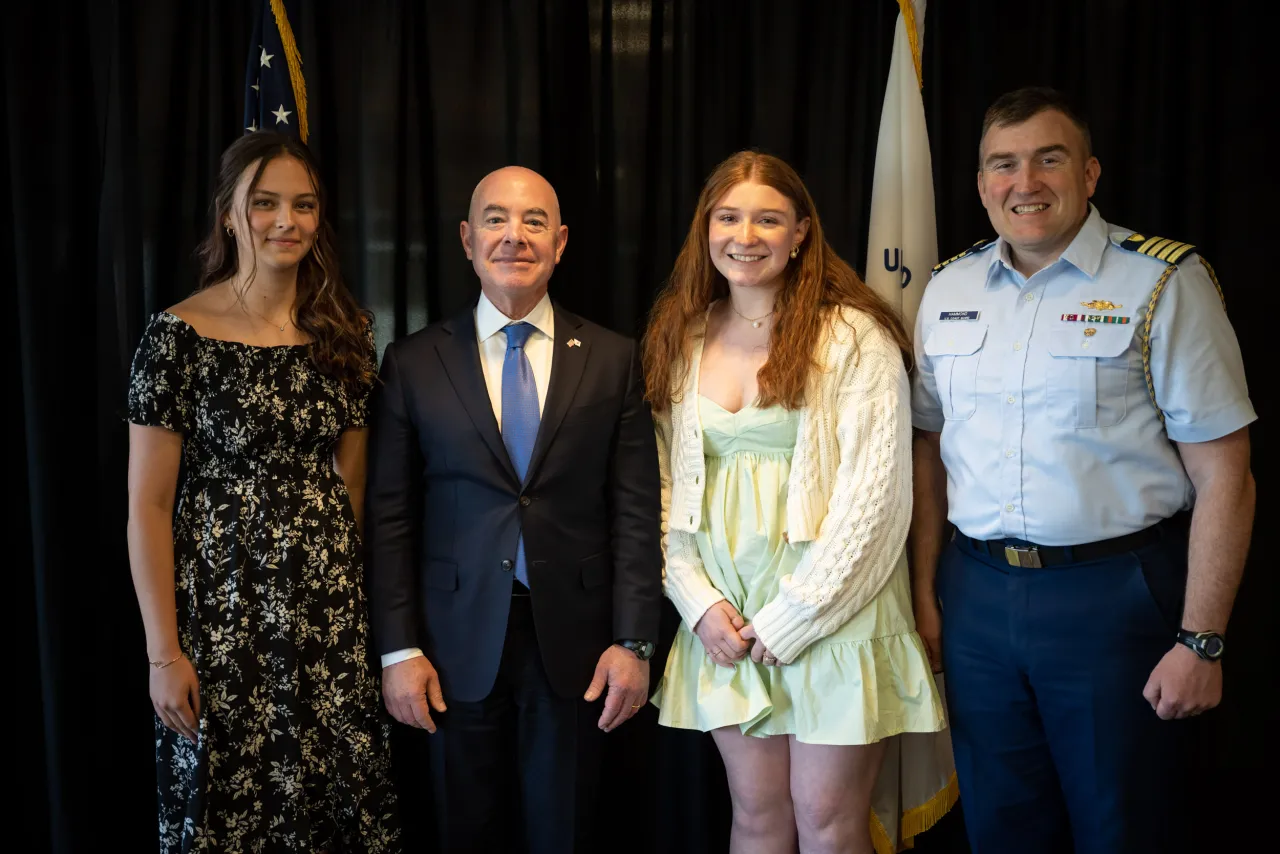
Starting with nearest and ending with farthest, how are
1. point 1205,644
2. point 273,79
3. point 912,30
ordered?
1. point 1205,644
2. point 273,79
3. point 912,30

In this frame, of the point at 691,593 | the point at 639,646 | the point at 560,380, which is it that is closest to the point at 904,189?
the point at 560,380

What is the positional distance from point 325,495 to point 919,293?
1618 millimetres

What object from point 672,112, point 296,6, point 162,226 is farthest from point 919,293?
point 162,226

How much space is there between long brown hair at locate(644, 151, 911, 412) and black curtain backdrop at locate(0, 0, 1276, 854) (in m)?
0.55

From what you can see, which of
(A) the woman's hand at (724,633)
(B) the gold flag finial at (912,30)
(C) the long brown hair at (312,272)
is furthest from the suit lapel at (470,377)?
(B) the gold flag finial at (912,30)

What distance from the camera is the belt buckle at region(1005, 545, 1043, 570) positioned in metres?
1.91

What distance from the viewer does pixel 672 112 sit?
2748mm

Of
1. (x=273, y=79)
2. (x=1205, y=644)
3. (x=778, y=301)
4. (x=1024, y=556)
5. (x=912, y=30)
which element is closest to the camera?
(x=1205, y=644)

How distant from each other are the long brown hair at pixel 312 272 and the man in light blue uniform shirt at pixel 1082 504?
1.26 m

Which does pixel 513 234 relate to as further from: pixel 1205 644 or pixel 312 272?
pixel 1205 644

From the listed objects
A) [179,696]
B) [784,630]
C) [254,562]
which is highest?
[254,562]

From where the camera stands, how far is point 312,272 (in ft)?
7.04

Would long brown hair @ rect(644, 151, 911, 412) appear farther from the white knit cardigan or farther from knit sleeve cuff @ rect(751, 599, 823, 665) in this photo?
knit sleeve cuff @ rect(751, 599, 823, 665)

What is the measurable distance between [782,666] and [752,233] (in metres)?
0.89
